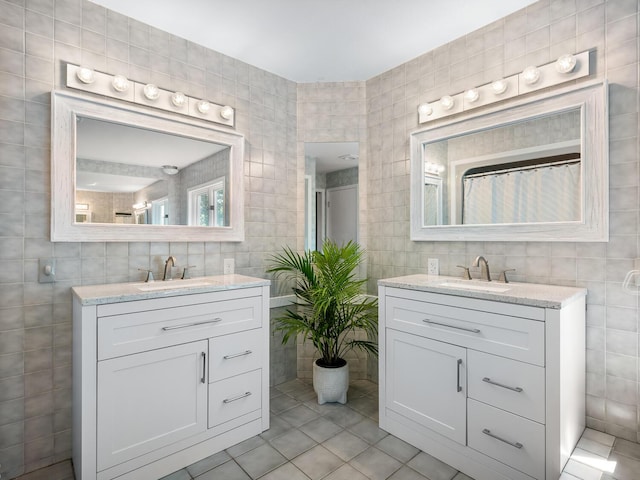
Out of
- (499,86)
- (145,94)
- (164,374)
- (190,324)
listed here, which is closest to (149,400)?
(164,374)

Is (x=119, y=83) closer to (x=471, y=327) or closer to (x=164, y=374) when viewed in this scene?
(x=164, y=374)

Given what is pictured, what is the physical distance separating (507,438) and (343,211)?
1.89 m

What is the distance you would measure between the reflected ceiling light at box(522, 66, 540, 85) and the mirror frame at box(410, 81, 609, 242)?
10cm

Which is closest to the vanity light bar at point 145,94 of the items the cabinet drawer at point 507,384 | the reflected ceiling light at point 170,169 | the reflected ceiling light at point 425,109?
the reflected ceiling light at point 170,169

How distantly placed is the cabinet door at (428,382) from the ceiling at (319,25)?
6.34 feet

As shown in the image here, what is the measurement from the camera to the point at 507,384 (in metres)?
1.55

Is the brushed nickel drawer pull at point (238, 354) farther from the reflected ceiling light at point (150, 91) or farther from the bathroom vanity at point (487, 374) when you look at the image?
the reflected ceiling light at point (150, 91)

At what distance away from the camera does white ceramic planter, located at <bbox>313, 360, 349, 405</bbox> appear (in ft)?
7.93

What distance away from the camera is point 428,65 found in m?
2.51

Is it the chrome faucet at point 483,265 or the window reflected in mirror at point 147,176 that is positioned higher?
the window reflected in mirror at point 147,176

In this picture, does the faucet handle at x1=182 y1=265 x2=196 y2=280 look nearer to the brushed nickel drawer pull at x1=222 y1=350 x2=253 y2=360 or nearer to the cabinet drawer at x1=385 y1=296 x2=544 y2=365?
the brushed nickel drawer pull at x1=222 y1=350 x2=253 y2=360

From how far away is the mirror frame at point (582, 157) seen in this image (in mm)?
1740

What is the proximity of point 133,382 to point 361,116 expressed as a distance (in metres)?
2.49

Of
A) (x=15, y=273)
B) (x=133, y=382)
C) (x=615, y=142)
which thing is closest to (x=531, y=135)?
(x=615, y=142)
